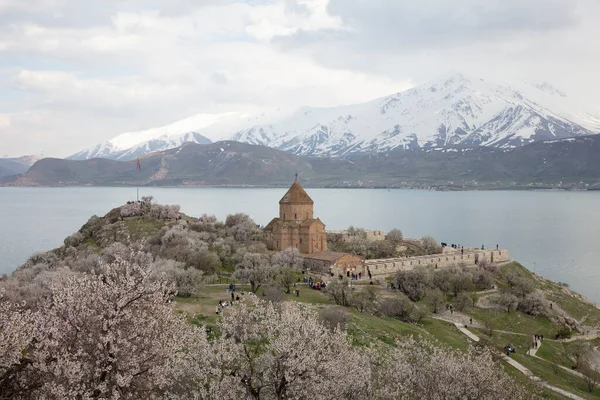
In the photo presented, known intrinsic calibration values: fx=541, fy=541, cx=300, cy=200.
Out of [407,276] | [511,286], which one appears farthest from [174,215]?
[511,286]

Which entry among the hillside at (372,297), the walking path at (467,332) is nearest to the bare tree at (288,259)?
the hillside at (372,297)

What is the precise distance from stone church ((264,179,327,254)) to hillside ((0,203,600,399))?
334 centimetres

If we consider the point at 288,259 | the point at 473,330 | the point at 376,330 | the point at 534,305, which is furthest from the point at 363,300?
the point at 534,305

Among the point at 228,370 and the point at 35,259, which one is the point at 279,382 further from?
the point at 35,259

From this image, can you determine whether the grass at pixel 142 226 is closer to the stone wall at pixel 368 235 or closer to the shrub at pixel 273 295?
the stone wall at pixel 368 235

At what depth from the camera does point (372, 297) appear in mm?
49094

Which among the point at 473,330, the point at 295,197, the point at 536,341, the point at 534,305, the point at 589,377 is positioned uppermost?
the point at 295,197

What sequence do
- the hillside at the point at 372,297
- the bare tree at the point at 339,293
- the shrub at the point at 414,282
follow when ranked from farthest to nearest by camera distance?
the shrub at the point at 414,282 → the bare tree at the point at 339,293 → the hillside at the point at 372,297

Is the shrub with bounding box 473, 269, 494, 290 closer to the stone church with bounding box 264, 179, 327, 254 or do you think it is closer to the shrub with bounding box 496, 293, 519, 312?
the shrub with bounding box 496, 293, 519, 312

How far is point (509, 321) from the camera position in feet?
182

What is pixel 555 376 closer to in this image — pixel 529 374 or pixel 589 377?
pixel 589 377

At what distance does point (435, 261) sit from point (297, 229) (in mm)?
17742

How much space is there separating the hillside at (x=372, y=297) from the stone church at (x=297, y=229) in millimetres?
3344

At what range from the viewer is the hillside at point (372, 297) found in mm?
34938
